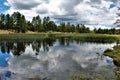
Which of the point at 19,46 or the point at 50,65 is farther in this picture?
the point at 19,46

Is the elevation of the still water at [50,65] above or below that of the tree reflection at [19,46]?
above

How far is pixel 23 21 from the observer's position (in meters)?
168

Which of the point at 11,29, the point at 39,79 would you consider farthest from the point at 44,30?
the point at 39,79

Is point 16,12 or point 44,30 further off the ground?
point 16,12

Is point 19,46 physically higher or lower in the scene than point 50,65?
lower

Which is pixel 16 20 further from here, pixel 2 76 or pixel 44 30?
pixel 2 76

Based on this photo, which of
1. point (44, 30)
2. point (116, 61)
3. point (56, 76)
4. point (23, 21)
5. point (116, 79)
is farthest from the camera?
point (44, 30)

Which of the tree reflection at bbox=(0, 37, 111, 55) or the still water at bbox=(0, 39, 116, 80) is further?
the tree reflection at bbox=(0, 37, 111, 55)

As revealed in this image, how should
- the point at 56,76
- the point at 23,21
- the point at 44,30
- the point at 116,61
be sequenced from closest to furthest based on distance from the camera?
the point at 56,76 → the point at 116,61 → the point at 23,21 → the point at 44,30

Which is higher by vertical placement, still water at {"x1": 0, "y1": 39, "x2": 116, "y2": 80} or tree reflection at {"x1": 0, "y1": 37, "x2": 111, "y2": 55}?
still water at {"x1": 0, "y1": 39, "x2": 116, "y2": 80}

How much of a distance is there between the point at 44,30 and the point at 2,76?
170904 mm

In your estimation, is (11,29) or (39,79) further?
(11,29)

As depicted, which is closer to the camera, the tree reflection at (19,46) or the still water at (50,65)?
the still water at (50,65)

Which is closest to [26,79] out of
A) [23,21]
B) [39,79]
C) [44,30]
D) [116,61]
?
[39,79]
